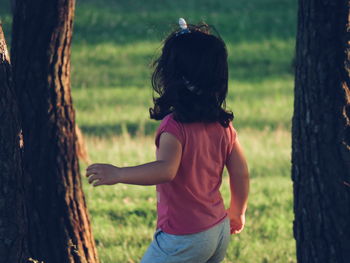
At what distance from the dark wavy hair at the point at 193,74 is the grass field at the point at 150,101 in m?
0.25

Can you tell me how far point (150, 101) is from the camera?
13.2 m

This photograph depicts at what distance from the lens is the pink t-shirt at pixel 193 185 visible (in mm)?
4180

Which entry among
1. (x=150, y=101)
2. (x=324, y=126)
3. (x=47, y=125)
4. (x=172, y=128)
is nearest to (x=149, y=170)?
(x=172, y=128)

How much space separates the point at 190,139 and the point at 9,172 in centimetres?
87

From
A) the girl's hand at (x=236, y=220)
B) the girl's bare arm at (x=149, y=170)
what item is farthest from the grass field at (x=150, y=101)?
the girl's hand at (x=236, y=220)

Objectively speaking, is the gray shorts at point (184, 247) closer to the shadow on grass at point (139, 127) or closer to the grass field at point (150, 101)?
the grass field at point (150, 101)

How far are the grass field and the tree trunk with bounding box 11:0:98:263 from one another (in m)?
0.66

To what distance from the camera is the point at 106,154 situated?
9.87 metres

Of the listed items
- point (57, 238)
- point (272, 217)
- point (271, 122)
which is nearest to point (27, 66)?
point (57, 238)

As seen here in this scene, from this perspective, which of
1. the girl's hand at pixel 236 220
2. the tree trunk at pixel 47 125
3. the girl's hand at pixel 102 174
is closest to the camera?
the girl's hand at pixel 102 174

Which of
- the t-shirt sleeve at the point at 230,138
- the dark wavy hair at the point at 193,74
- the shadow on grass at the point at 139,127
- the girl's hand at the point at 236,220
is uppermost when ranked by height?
the dark wavy hair at the point at 193,74

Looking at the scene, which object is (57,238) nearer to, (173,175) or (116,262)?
(116,262)

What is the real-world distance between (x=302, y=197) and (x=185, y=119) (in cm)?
109

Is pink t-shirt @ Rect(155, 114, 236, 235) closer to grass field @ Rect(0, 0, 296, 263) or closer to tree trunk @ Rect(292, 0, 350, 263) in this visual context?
grass field @ Rect(0, 0, 296, 263)
